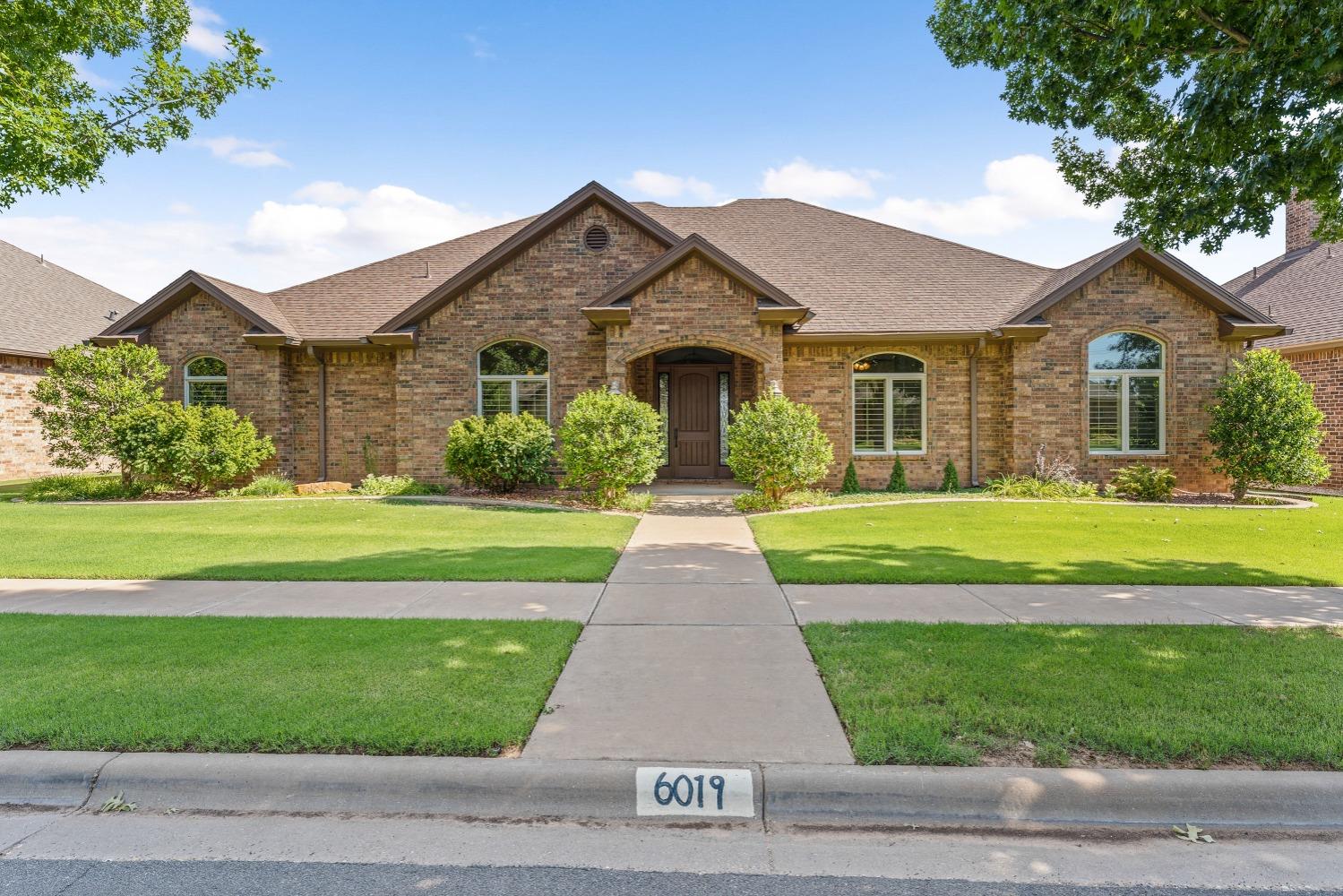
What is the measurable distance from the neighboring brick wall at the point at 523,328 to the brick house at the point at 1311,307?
14499 mm

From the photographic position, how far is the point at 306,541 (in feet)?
31.2

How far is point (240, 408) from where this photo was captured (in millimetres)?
16047

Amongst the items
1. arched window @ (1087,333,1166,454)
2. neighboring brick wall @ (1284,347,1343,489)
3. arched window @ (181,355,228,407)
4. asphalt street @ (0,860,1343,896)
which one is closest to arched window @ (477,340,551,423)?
arched window @ (181,355,228,407)

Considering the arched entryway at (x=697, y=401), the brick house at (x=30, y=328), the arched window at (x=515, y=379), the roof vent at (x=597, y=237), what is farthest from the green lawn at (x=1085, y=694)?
the brick house at (x=30, y=328)

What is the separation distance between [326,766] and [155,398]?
15.3 meters

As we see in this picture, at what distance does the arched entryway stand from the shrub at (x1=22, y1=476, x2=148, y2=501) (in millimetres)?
11392

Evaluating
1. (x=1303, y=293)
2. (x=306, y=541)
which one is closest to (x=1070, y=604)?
(x=306, y=541)

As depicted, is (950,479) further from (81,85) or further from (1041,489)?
(81,85)

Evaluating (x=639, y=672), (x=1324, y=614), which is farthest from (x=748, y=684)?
(x=1324, y=614)

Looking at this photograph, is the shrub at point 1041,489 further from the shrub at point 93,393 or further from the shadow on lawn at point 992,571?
the shrub at point 93,393

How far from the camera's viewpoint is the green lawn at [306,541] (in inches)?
295

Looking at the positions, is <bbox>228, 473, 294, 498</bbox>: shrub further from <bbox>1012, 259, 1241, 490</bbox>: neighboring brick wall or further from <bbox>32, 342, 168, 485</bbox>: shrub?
<bbox>1012, 259, 1241, 490</bbox>: neighboring brick wall

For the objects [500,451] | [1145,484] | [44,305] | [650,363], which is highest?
[44,305]

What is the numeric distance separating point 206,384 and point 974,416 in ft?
57.6
